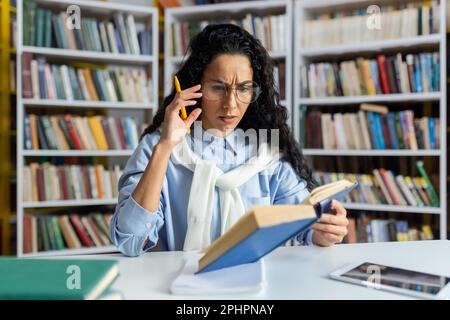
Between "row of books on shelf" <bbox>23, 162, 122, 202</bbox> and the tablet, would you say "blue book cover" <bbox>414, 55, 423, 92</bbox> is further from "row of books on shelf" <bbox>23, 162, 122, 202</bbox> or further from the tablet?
the tablet

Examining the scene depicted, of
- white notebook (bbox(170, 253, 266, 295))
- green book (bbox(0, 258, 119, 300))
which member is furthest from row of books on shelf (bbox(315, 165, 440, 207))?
green book (bbox(0, 258, 119, 300))

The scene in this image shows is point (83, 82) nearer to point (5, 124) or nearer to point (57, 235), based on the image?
point (5, 124)

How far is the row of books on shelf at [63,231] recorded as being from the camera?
2.09m

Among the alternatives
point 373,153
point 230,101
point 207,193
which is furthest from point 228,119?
point 373,153

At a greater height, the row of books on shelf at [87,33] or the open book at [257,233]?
the row of books on shelf at [87,33]

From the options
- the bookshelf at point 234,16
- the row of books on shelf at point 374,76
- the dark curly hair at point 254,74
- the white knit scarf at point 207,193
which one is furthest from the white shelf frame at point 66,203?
the white knit scarf at point 207,193

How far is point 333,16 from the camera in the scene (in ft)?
7.27

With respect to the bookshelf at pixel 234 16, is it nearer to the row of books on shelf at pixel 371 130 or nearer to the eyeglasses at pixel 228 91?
the row of books on shelf at pixel 371 130

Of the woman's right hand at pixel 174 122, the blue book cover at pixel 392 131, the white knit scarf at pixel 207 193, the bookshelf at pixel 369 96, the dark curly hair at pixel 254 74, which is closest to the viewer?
the woman's right hand at pixel 174 122

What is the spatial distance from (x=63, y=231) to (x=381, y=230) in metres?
1.53

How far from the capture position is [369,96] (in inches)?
81.7

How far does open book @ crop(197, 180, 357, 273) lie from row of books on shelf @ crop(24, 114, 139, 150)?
1744 millimetres

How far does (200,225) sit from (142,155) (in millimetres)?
183

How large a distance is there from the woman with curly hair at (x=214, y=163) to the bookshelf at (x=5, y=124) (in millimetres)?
1566
